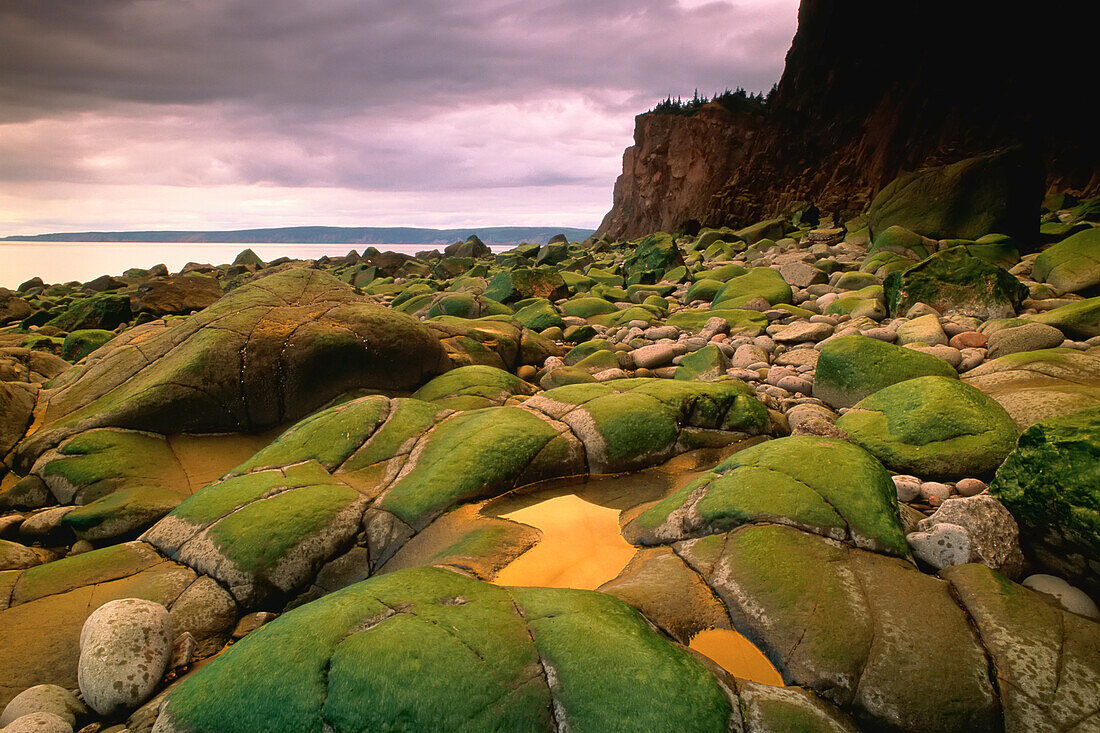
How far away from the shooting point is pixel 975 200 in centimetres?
1399

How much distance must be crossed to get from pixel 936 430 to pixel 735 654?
3215 mm

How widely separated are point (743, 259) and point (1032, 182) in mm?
8330

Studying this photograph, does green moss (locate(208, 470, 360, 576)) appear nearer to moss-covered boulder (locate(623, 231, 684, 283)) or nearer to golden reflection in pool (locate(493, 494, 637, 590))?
golden reflection in pool (locate(493, 494, 637, 590))

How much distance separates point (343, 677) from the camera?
99.3 inches

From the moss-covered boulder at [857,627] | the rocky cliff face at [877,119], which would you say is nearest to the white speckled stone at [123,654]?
the moss-covered boulder at [857,627]

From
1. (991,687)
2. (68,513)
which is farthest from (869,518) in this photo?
Result: (68,513)

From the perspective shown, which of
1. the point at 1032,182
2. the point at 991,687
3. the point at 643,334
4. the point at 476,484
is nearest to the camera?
the point at 991,687

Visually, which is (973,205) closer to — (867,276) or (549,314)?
(867,276)

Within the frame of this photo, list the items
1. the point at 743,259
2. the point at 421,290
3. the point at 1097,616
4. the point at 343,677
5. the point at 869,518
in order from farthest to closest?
the point at 743,259
the point at 421,290
the point at 869,518
the point at 1097,616
the point at 343,677

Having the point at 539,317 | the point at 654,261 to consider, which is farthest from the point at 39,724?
the point at 654,261

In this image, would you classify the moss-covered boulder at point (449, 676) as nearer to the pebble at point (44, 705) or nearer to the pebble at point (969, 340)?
the pebble at point (44, 705)

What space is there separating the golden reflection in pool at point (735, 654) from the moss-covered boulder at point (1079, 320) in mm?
7141

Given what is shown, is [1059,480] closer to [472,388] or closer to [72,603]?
[472,388]

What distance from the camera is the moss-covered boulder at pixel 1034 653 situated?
2596 millimetres
